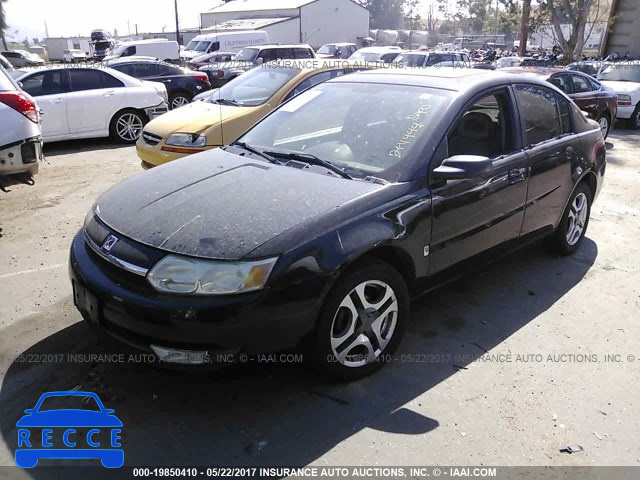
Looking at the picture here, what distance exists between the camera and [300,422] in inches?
110

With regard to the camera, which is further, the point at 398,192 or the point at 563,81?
the point at 563,81

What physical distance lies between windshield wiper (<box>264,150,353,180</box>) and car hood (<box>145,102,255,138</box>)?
2.94 meters


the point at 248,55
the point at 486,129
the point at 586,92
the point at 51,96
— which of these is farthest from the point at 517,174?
the point at 248,55

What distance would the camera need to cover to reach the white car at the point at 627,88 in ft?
41.1

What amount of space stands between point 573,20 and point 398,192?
20593mm

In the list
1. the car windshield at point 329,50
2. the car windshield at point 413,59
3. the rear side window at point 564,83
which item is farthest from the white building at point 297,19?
the rear side window at point 564,83

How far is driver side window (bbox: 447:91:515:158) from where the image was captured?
3.63 m

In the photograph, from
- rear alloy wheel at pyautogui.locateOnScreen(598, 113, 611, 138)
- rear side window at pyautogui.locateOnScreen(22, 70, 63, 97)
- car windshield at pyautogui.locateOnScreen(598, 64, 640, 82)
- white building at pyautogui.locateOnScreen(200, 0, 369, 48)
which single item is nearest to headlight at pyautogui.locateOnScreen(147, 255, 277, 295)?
rear side window at pyautogui.locateOnScreen(22, 70, 63, 97)

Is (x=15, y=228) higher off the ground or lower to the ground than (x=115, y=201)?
lower

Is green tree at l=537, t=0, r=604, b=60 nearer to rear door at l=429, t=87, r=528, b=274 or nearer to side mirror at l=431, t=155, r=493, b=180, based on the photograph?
rear door at l=429, t=87, r=528, b=274

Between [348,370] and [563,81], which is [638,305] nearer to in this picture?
[348,370]

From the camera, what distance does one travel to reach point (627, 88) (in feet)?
41.6

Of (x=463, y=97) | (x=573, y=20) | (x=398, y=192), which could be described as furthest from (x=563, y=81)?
(x=573, y=20)

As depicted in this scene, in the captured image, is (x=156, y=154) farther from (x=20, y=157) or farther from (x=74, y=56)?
(x=74, y=56)
